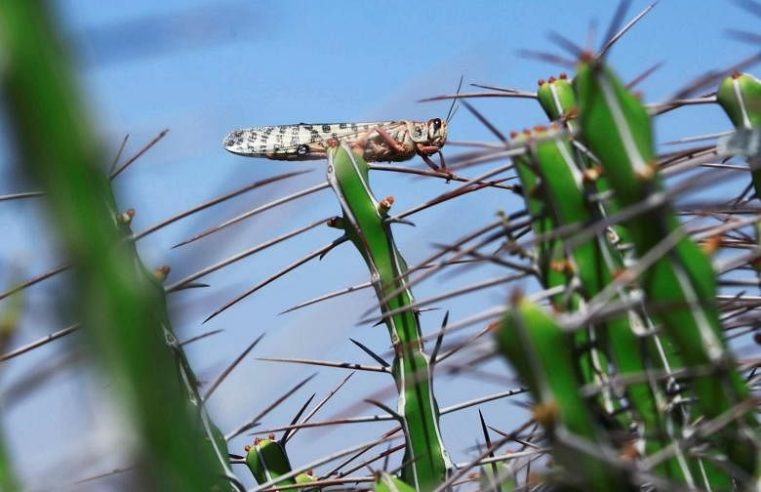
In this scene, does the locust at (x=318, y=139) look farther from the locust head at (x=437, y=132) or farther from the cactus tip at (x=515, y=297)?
the cactus tip at (x=515, y=297)

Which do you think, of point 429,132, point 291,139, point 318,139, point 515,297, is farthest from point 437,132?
point 515,297

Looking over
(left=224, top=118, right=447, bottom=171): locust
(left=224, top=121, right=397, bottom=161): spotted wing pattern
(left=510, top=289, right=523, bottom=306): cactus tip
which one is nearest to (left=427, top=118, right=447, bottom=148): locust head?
(left=224, top=118, right=447, bottom=171): locust

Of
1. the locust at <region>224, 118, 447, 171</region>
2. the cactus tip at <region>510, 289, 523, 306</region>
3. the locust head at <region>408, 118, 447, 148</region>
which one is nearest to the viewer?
the cactus tip at <region>510, 289, 523, 306</region>

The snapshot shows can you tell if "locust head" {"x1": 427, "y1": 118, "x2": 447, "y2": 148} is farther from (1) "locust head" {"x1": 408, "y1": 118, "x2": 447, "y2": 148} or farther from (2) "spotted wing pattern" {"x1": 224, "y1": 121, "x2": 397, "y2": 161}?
(2) "spotted wing pattern" {"x1": 224, "y1": 121, "x2": 397, "y2": 161}

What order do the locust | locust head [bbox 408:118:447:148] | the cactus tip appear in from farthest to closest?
locust head [bbox 408:118:447:148] < the locust < the cactus tip

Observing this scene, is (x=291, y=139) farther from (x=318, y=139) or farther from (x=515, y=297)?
(x=515, y=297)

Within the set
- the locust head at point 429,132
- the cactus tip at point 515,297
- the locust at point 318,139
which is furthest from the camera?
the locust head at point 429,132

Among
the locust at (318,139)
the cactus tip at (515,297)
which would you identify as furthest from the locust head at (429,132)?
the cactus tip at (515,297)

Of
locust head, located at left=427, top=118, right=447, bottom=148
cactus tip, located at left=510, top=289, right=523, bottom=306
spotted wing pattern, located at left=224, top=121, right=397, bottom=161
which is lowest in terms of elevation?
cactus tip, located at left=510, top=289, right=523, bottom=306

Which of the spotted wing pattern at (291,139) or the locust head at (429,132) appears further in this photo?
the locust head at (429,132)

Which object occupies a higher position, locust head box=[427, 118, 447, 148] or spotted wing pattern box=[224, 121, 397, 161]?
spotted wing pattern box=[224, 121, 397, 161]

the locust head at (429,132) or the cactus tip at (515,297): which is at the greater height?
the locust head at (429,132)
